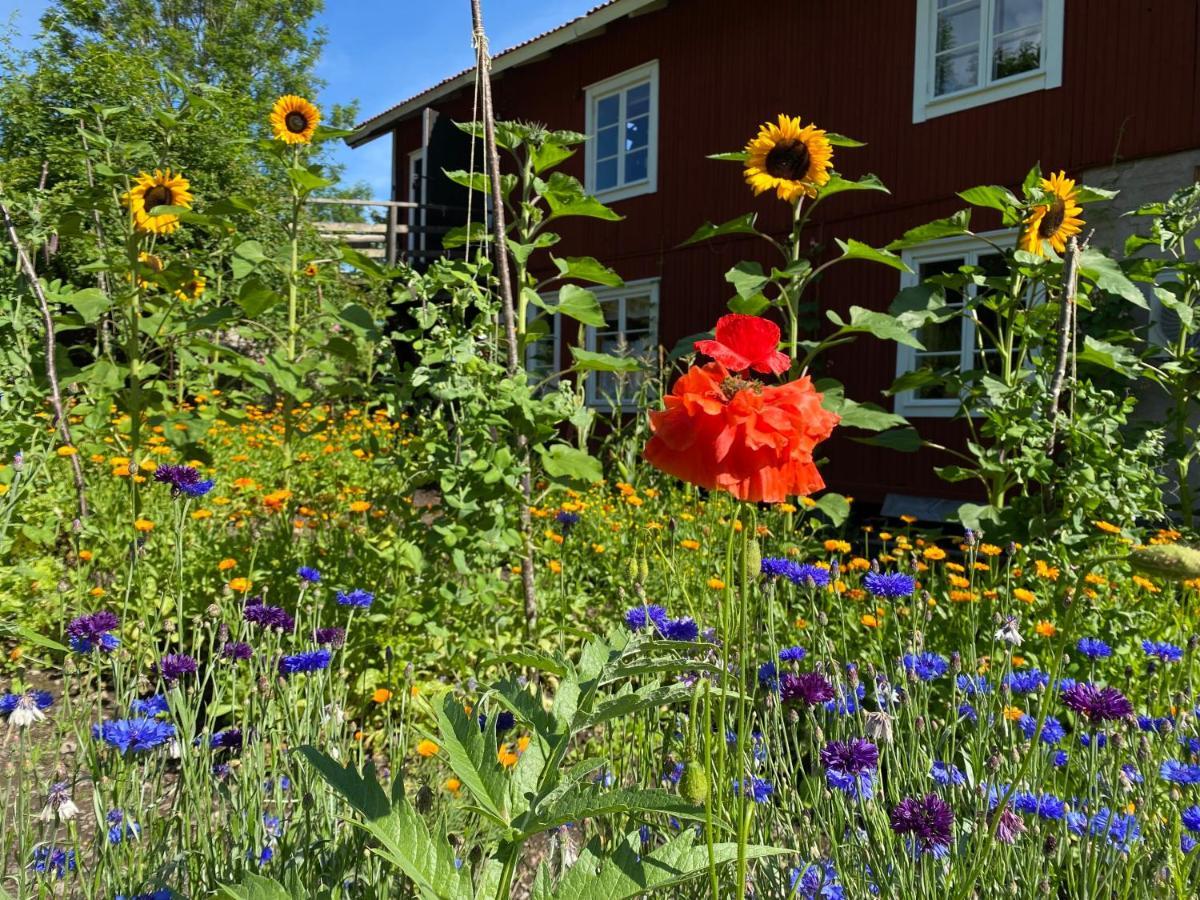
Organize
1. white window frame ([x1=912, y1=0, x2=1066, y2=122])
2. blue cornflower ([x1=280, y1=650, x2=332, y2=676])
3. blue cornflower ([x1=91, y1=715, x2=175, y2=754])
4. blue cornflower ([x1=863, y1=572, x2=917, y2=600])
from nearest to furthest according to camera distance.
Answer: blue cornflower ([x1=91, y1=715, x2=175, y2=754])
blue cornflower ([x1=280, y1=650, x2=332, y2=676])
blue cornflower ([x1=863, y1=572, x2=917, y2=600])
white window frame ([x1=912, y1=0, x2=1066, y2=122])

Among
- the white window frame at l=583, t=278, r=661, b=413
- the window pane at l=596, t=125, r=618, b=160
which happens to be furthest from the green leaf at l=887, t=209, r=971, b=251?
the window pane at l=596, t=125, r=618, b=160

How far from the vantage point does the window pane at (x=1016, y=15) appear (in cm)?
690

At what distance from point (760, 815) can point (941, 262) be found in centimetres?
713

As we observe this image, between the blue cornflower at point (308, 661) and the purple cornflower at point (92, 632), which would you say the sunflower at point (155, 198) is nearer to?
the purple cornflower at point (92, 632)

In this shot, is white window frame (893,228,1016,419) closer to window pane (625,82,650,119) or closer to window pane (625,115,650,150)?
window pane (625,115,650,150)

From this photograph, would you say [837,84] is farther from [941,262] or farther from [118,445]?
[118,445]

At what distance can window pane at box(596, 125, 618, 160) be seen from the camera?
34.5 feet

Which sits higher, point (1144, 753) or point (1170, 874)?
point (1144, 753)

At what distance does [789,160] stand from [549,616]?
7.52ft

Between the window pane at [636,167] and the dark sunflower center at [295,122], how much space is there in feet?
22.4

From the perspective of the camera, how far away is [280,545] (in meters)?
2.98

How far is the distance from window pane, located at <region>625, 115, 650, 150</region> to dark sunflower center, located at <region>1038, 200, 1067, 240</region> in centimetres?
708

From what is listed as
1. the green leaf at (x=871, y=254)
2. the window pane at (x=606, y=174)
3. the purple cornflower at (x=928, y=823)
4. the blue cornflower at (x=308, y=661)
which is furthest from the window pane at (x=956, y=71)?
the blue cornflower at (x=308, y=661)

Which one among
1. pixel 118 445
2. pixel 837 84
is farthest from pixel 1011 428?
pixel 837 84
